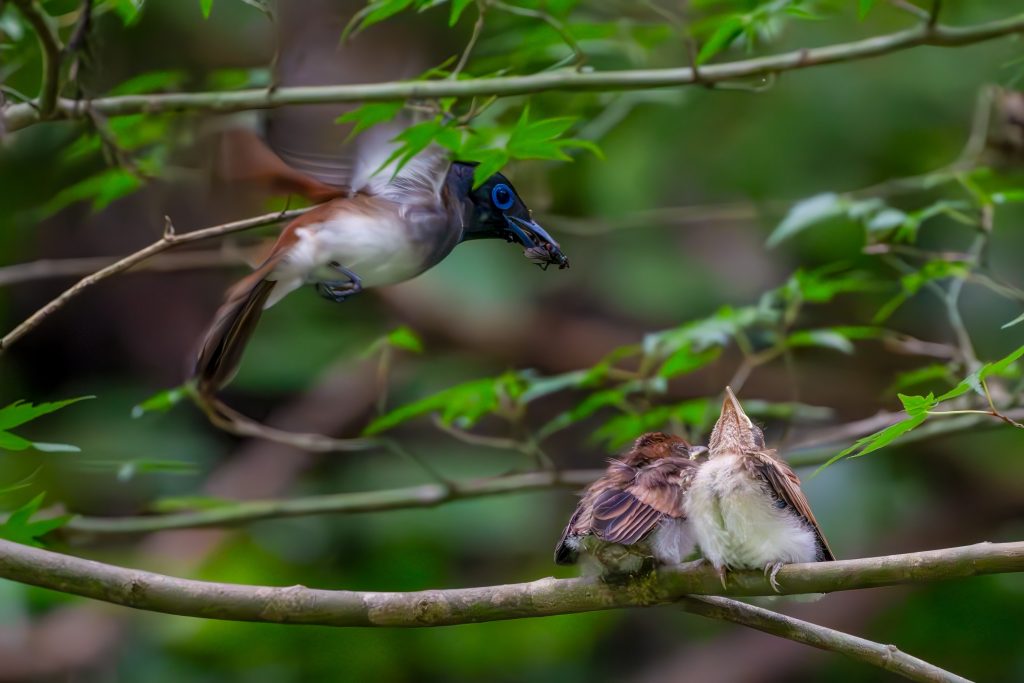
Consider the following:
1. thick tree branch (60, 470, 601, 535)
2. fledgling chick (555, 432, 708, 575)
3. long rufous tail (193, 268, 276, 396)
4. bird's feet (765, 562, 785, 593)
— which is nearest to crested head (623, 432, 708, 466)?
fledgling chick (555, 432, 708, 575)

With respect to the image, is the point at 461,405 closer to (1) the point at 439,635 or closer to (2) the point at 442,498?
(2) the point at 442,498

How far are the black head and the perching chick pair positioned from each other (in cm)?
43

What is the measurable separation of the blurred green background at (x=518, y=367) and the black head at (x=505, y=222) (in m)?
2.31

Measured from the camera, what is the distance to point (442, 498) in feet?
7.83

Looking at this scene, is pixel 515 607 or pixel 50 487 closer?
pixel 515 607

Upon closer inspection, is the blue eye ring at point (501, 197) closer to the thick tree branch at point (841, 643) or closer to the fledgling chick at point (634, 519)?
the fledgling chick at point (634, 519)

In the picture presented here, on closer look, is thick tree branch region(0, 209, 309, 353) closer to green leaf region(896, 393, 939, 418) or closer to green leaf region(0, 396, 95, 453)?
green leaf region(0, 396, 95, 453)

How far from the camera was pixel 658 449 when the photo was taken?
2.04 metres

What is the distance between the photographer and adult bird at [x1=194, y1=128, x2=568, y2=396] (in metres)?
1.35

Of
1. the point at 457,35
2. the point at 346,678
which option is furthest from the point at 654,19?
the point at 346,678

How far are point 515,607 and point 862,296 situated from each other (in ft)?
10.2

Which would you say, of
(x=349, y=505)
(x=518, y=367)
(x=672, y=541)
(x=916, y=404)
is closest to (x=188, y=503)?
(x=349, y=505)

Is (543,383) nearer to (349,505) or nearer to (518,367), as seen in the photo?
(349,505)

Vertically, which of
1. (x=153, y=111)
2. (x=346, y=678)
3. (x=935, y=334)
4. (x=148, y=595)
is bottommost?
(x=346, y=678)
